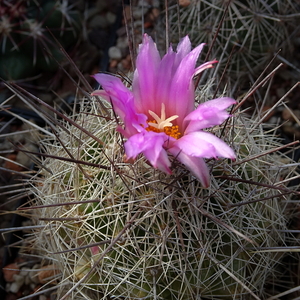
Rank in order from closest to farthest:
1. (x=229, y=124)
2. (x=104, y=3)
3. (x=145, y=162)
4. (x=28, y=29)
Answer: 1. (x=145, y=162)
2. (x=229, y=124)
3. (x=28, y=29)
4. (x=104, y=3)

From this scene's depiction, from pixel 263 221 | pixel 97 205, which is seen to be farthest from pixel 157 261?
pixel 263 221

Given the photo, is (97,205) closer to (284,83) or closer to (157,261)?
(157,261)

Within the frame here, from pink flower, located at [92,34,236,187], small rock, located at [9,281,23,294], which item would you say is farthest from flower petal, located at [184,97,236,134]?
small rock, located at [9,281,23,294]

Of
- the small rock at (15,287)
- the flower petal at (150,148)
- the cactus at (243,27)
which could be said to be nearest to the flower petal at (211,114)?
the flower petal at (150,148)

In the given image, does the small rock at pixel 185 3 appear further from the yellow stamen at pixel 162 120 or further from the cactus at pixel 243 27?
the yellow stamen at pixel 162 120

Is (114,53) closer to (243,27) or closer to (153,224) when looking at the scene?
(243,27)

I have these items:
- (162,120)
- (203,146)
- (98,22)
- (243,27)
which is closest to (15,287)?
(162,120)
